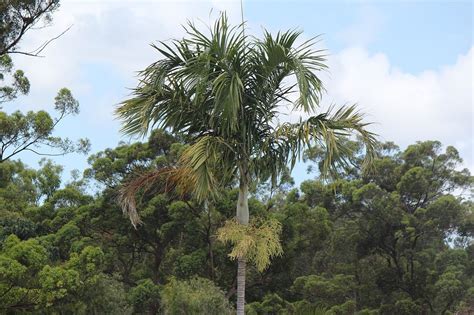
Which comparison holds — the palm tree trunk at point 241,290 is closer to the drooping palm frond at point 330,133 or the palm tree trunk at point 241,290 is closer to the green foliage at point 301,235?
the drooping palm frond at point 330,133

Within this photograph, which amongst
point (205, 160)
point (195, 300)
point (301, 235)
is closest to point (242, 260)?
point (205, 160)

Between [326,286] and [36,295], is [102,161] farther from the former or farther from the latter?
[326,286]

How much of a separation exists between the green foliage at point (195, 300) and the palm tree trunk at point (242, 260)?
4.72m

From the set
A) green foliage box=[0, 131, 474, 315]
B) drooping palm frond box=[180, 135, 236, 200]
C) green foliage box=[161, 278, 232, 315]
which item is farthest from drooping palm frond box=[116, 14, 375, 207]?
green foliage box=[0, 131, 474, 315]

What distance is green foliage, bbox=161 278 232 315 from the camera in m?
11.5

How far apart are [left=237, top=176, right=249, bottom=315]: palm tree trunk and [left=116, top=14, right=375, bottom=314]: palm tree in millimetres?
11

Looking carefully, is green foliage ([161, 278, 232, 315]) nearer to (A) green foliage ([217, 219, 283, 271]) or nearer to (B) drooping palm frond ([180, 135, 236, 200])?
(A) green foliage ([217, 219, 283, 271])

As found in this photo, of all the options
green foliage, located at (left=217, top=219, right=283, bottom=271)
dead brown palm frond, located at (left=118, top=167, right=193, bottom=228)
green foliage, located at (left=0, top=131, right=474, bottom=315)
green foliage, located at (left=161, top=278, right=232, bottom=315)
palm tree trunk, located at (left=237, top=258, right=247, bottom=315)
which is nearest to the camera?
green foliage, located at (left=217, top=219, right=283, bottom=271)

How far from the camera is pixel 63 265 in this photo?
540 inches

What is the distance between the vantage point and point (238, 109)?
270 inches

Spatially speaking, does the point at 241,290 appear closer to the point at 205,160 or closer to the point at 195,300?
the point at 205,160

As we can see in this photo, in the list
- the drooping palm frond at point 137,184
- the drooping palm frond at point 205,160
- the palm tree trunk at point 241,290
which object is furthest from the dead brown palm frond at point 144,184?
the palm tree trunk at point 241,290

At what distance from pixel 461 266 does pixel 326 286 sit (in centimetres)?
380

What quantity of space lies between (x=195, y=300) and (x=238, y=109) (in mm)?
5681
